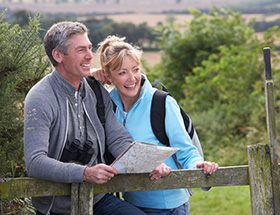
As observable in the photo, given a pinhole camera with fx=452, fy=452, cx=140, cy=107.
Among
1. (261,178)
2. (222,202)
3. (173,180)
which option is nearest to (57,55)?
(173,180)

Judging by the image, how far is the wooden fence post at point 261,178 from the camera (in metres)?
2.66

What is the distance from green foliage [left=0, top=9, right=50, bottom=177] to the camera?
10.7ft

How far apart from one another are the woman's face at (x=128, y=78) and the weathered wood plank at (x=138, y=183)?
0.58m

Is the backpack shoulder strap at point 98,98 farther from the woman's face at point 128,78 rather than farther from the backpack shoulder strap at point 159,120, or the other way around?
the backpack shoulder strap at point 159,120

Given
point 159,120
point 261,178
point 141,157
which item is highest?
point 159,120

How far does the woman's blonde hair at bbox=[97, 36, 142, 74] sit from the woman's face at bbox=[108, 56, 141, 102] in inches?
Result: 1.0

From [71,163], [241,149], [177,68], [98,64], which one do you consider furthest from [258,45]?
[71,163]

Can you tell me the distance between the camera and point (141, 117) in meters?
2.90

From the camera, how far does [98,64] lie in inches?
123

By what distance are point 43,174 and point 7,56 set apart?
120cm

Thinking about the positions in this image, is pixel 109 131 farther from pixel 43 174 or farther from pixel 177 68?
pixel 177 68

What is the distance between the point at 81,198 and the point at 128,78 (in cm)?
83

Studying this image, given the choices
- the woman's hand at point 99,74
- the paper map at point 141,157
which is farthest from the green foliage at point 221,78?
the paper map at point 141,157

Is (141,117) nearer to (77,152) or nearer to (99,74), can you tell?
(99,74)
